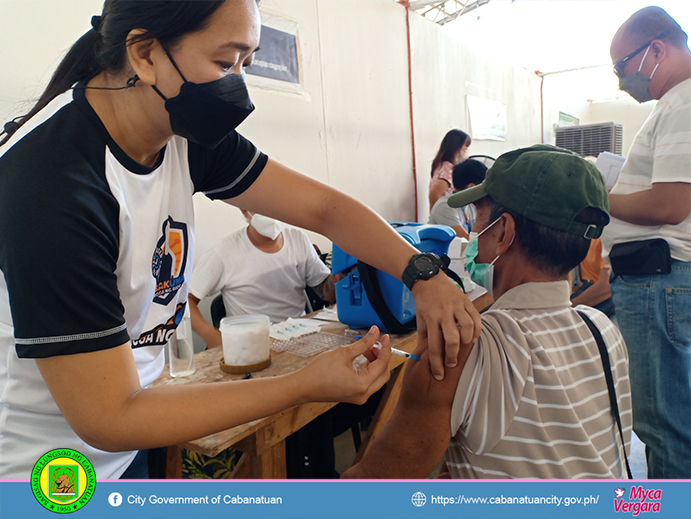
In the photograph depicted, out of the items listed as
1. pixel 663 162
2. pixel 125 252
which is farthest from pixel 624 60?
pixel 125 252

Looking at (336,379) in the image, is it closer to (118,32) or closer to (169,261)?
(169,261)

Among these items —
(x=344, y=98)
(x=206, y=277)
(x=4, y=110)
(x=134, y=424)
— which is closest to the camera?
(x=134, y=424)

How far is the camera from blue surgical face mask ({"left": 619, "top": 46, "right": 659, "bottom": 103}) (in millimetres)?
1543

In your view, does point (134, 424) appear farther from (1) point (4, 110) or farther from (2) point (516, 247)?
(1) point (4, 110)

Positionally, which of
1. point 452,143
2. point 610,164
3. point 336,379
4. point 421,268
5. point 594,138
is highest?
point 594,138

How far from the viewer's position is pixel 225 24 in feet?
2.19

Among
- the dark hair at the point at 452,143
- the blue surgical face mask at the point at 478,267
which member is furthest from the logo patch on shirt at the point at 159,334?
the dark hair at the point at 452,143

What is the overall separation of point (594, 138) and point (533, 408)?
6.62 meters

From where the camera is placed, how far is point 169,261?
33.0 inches

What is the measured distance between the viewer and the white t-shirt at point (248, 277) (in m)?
2.28

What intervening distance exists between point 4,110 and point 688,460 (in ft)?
9.14

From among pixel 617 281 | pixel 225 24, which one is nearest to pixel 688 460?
pixel 617 281
